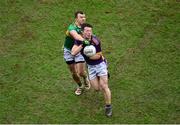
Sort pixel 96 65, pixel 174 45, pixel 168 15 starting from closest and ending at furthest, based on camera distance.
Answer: pixel 96 65
pixel 174 45
pixel 168 15

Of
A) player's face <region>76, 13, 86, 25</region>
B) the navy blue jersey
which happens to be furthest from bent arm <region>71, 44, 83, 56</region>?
player's face <region>76, 13, 86, 25</region>

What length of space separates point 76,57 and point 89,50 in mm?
1030

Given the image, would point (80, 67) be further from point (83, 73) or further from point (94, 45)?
point (94, 45)

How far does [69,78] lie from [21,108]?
71.2 inches

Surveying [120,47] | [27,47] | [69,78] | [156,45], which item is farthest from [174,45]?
[27,47]

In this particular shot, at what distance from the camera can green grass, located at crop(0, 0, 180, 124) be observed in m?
11.1

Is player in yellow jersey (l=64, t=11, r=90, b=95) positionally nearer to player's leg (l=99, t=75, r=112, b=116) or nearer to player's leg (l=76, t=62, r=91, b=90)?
player's leg (l=76, t=62, r=91, b=90)

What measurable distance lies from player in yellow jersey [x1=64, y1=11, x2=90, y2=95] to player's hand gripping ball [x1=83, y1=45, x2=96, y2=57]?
0.90 feet

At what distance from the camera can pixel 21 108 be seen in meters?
11.3

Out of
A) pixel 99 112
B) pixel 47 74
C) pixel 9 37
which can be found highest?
pixel 9 37

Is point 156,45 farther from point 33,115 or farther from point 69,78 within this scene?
point 33,115

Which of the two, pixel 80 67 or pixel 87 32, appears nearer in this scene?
pixel 87 32

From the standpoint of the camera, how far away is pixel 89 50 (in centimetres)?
1016

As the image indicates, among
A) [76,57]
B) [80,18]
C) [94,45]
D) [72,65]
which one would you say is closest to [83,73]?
[72,65]
